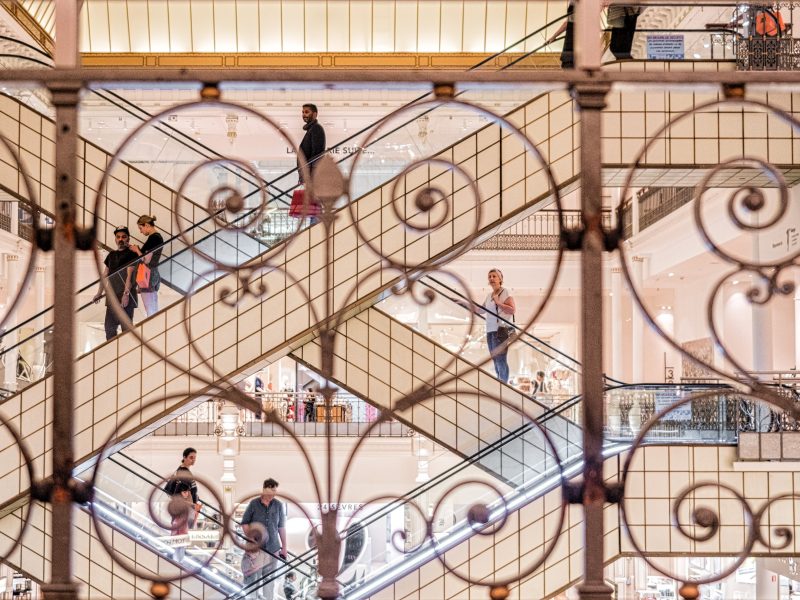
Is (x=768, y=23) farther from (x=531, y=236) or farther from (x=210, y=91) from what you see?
(x=531, y=236)

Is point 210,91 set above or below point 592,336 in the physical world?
above

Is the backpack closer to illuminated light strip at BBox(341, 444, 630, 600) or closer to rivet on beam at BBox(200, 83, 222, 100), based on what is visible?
illuminated light strip at BBox(341, 444, 630, 600)

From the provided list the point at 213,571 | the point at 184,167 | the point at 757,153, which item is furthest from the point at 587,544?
the point at 184,167

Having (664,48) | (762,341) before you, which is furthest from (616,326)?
(664,48)

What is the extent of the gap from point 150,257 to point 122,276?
30 cm

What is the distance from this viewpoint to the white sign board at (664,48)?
8508 mm

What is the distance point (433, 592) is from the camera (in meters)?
7.61

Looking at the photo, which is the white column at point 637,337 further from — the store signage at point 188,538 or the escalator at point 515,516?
the store signage at point 188,538

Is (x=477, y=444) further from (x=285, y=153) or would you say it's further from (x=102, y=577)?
(x=285, y=153)

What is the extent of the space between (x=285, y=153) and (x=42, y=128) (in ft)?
23.1

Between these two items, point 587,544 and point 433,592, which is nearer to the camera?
point 587,544

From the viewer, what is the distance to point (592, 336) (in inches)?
65.5

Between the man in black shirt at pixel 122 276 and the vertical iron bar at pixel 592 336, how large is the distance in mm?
6160

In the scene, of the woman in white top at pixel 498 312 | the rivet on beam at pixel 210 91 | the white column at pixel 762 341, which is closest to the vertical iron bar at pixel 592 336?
the rivet on beam at pixel 210 91
